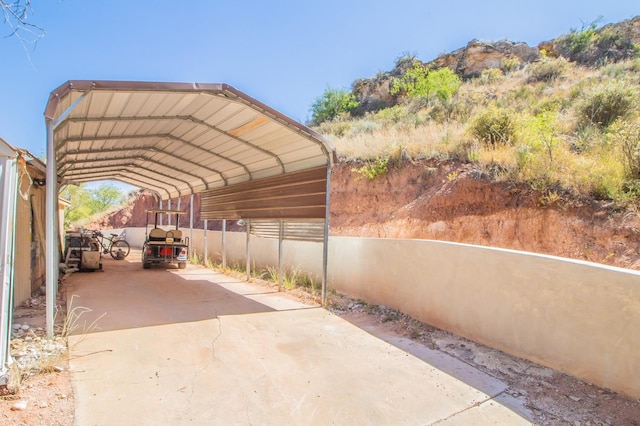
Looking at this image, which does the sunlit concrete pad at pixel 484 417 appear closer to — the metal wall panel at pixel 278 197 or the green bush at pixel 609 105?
the metal wall panel at pixel 278 197

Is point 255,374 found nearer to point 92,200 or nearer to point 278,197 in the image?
point 278,197

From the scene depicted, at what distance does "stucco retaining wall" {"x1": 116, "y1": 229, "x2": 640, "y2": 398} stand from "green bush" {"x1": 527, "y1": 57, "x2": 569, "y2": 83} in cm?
1658

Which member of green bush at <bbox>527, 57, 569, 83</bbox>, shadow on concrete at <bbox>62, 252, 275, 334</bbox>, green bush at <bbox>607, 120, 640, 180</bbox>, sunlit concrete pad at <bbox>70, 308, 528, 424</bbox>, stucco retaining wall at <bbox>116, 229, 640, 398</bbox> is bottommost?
sunlit concrete pad at <bbox>70, 308, 528, 424</bbox>

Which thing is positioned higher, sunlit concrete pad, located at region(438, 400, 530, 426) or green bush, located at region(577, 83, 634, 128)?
green bush, located at region(577, 83, 634, 128)

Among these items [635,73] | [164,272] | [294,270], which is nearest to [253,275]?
Result: [294,270]

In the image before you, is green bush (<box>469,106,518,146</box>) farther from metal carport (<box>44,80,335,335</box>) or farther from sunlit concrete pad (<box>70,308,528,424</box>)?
sunlit concrete pad (<box>70,308,528,424</box>)

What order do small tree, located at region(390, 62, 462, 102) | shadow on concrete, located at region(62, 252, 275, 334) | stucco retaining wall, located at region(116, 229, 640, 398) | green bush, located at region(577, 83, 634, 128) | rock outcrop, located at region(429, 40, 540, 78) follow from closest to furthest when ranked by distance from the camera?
stucco retaining wall, located at region(116, 229, 640, 398) → shadow on concrete, located at region(62, 252, 275, 334) → green bush, located at region(577, 83, 634, 128) → small tree, located at region(390, 62, 462, 102) → rock outcrop, located at region(429, 40, 540, 78)

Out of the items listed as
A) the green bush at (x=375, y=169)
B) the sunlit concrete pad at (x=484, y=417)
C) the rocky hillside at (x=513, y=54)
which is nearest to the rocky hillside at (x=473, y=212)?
the green bush at (x=375, y=169)

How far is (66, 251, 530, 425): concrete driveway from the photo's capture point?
3.11 meters

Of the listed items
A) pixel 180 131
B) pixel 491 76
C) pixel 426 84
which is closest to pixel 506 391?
pixel 180 131

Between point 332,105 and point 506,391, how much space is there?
976 inches

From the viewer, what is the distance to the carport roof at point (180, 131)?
5285 millimetres

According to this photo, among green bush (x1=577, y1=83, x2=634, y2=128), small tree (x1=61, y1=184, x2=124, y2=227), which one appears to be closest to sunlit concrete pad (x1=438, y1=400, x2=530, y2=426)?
green bush (x1=577, y1=83, x2=634, y2=128)

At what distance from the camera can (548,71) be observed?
59.0 feet
